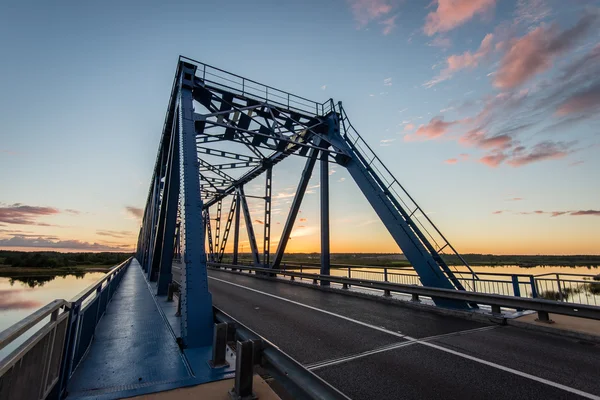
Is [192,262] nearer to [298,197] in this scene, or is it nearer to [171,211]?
[171,211]

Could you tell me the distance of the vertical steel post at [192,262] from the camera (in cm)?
553

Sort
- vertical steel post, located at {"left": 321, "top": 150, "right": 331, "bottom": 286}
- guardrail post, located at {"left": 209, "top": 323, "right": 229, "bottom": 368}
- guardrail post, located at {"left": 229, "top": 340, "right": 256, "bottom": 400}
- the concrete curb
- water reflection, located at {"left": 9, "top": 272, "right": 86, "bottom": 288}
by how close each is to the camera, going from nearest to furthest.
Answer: guardrail post, located at {"left": 229, "top": 340, "right": 256, "bottom": 400}
guardrail post, located at {"left": 209, "top": 323, "right": 229, "bottom": 368}
the concrete curb
vertical steel post, located at {"left": 321, "top": 150, "right": 331, "bottom": 286}
water reflection, located at {"left": 9, "top": 272, "right": 86, "bottom": 288}

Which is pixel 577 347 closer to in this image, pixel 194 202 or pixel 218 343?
pixel 218 343

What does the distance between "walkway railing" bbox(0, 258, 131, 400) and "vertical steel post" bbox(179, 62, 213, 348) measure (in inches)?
65.6

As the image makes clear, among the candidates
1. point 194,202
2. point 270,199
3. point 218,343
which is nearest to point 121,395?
point 218,343

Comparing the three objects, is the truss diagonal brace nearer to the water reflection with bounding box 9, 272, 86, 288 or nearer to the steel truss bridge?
the steel truss bridge

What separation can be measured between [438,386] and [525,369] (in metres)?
1.82

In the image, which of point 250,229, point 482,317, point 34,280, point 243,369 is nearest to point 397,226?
point 482,317

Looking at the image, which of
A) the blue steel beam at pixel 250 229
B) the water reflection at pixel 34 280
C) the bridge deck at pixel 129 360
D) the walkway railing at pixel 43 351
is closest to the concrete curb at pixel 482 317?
the bridge deck at pixel 129 360

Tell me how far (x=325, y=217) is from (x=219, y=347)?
11278 mm

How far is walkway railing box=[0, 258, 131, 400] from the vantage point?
227 cm

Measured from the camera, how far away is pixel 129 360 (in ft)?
16.2

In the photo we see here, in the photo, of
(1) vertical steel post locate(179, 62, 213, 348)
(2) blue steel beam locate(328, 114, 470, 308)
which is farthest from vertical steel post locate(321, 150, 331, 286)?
(1) vertical steel post locate(179, 62, 213, 348)

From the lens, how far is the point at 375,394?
396 cm
